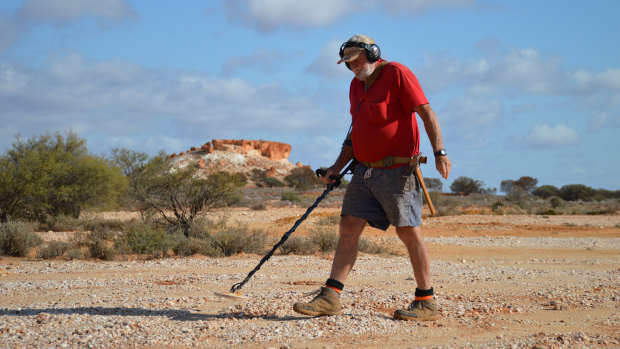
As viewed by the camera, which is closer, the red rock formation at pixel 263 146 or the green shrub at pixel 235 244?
the green shrub at pixel 235 244

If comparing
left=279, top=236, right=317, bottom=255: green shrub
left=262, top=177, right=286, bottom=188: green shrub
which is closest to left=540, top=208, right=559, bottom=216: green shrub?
left=279, top=236, right=317, bottom=255: green shrub

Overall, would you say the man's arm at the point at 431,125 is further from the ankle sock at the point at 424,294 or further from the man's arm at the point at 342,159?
the ankle sock at the point at 424,294

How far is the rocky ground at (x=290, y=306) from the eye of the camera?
4.34 m

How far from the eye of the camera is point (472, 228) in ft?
69.5

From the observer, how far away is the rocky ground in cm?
434

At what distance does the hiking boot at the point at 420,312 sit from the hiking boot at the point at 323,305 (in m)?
0.52

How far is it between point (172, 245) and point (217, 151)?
84.1 meters

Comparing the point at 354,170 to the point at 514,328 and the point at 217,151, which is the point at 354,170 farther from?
the point at 217,151

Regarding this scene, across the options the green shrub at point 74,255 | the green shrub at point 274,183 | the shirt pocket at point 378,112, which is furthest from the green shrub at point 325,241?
the green shrub at point 274,183

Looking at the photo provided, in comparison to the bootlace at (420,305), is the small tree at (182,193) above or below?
above

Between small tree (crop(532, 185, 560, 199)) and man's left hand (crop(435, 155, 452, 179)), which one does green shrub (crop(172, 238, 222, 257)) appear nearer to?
man's left hand (crop(435, 155, 452, 179))

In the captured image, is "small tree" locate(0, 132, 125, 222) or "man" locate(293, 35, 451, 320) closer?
"man" locate(293, 35, 451, 320)

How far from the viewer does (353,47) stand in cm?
495

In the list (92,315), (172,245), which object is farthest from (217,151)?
(92,315)
